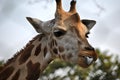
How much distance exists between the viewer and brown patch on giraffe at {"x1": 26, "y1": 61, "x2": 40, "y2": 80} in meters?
8.77

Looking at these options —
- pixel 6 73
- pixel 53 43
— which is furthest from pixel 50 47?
pixel 6 73

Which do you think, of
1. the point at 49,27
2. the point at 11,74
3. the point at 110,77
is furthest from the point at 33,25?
the point at 110,77

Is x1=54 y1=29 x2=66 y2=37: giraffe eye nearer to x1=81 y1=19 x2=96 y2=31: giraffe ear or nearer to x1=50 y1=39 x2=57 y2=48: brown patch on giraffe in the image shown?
x1=50 y1=39 x2=57 y2=48: brown patch on giraffe

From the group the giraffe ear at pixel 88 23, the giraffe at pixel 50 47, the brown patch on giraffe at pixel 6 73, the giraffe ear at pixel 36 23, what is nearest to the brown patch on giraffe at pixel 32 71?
the giraffe at pixel 50 47

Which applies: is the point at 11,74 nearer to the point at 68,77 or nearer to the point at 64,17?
the point at 64,17

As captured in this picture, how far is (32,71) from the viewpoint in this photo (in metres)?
8.90

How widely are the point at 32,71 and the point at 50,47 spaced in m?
0.65

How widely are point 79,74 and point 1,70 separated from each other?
17566 mm

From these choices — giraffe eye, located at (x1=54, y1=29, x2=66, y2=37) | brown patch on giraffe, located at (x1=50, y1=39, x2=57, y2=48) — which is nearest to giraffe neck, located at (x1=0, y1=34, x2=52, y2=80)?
brown patch on giraffe, located at (x1=50, y1=39, x2=57, y2=48)

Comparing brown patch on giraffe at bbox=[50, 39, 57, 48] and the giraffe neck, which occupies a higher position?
brown patch on giraffe at bbox=[50, 39, 57, 48]

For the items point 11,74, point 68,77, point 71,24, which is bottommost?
point 68,77

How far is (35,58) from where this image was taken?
904 cm

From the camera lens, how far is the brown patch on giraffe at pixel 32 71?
8773 millimetres

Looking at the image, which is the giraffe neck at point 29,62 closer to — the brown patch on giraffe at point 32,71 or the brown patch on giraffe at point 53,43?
the brown patch on giraffe at point 32,71
